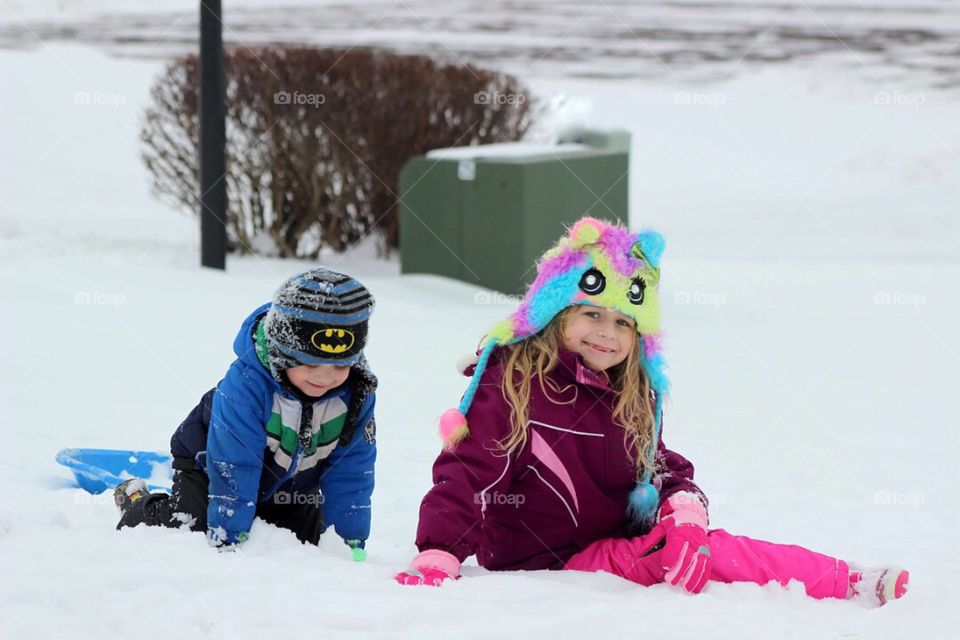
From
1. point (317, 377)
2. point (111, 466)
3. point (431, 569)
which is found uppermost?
point (317, 377)

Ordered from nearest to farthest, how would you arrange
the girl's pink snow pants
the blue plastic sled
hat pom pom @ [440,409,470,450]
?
1. the girl's pink snow pants
2. hat pom pom @ [440,409,470,450]
3. the blue plastic sled

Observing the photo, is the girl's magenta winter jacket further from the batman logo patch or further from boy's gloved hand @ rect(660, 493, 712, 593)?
the batman logo patch

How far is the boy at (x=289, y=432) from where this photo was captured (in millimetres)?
3277

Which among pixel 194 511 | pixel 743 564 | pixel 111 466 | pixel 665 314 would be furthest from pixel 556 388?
pixel 665 314

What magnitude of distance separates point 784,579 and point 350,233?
25.1 feet

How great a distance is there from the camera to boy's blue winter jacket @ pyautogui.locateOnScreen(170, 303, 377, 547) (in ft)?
10.8

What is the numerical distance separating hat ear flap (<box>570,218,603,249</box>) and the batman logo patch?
0.65 meters

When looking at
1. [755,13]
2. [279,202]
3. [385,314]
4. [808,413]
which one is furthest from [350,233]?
[755,13]

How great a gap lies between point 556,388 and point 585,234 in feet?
1.37

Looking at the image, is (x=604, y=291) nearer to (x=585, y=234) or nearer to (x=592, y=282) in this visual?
(x=592, y=282)

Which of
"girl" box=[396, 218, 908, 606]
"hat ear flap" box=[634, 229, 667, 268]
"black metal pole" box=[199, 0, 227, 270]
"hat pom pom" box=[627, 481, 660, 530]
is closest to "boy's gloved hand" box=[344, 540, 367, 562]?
"girl" box=[396, 218, 908, 606]

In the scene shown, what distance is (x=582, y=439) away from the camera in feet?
11.1

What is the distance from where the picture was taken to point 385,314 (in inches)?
313

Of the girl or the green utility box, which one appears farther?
the green utility box
